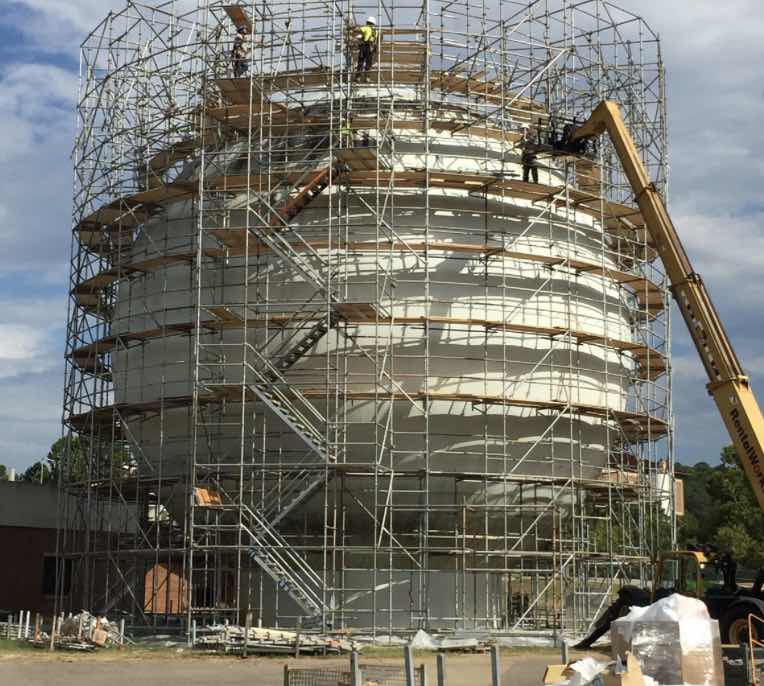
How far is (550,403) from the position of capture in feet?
89.4

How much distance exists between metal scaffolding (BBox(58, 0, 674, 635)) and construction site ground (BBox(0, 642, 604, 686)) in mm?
2936

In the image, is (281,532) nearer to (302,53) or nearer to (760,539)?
(302,53)

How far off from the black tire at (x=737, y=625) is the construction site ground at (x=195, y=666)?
276 centimetres

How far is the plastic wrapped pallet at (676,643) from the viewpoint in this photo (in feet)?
46.6

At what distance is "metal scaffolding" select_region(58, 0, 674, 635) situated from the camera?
26719 millimetres

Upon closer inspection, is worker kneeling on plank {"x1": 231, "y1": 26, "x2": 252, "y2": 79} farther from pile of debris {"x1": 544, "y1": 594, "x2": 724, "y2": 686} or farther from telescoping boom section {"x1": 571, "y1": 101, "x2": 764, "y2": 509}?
pile of debris {"x1": 544, "y1": 594, "x2": 724, "y2": 686}

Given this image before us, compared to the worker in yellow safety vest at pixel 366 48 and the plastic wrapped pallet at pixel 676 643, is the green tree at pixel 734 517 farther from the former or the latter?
the plastic wrapped pallet at pixel 676 643

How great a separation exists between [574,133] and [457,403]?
670cm

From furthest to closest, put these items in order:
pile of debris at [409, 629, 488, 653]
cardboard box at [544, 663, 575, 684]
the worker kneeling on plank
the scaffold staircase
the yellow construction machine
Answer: the worker kneeling on plank
the scaffold staircase
pile of debris at [409, 629, 488, 653]
the yellow construction machine
cardboard box at [544, 663, 575, 684]

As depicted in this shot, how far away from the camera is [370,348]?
27047mm

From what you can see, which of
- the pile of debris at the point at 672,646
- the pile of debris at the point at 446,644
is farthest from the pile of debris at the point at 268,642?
the pile of debris at the point at 672,646

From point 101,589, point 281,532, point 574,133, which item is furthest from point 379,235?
point 101,589

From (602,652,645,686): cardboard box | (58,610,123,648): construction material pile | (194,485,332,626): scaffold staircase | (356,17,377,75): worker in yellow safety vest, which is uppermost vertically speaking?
(356,17,377,75): worker in yellow safety vest

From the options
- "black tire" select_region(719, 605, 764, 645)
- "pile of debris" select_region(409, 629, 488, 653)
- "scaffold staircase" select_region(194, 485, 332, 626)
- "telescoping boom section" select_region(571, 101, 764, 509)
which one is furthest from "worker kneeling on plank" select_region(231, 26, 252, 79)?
"black tire" select_region(719, 605, 764, 645)
